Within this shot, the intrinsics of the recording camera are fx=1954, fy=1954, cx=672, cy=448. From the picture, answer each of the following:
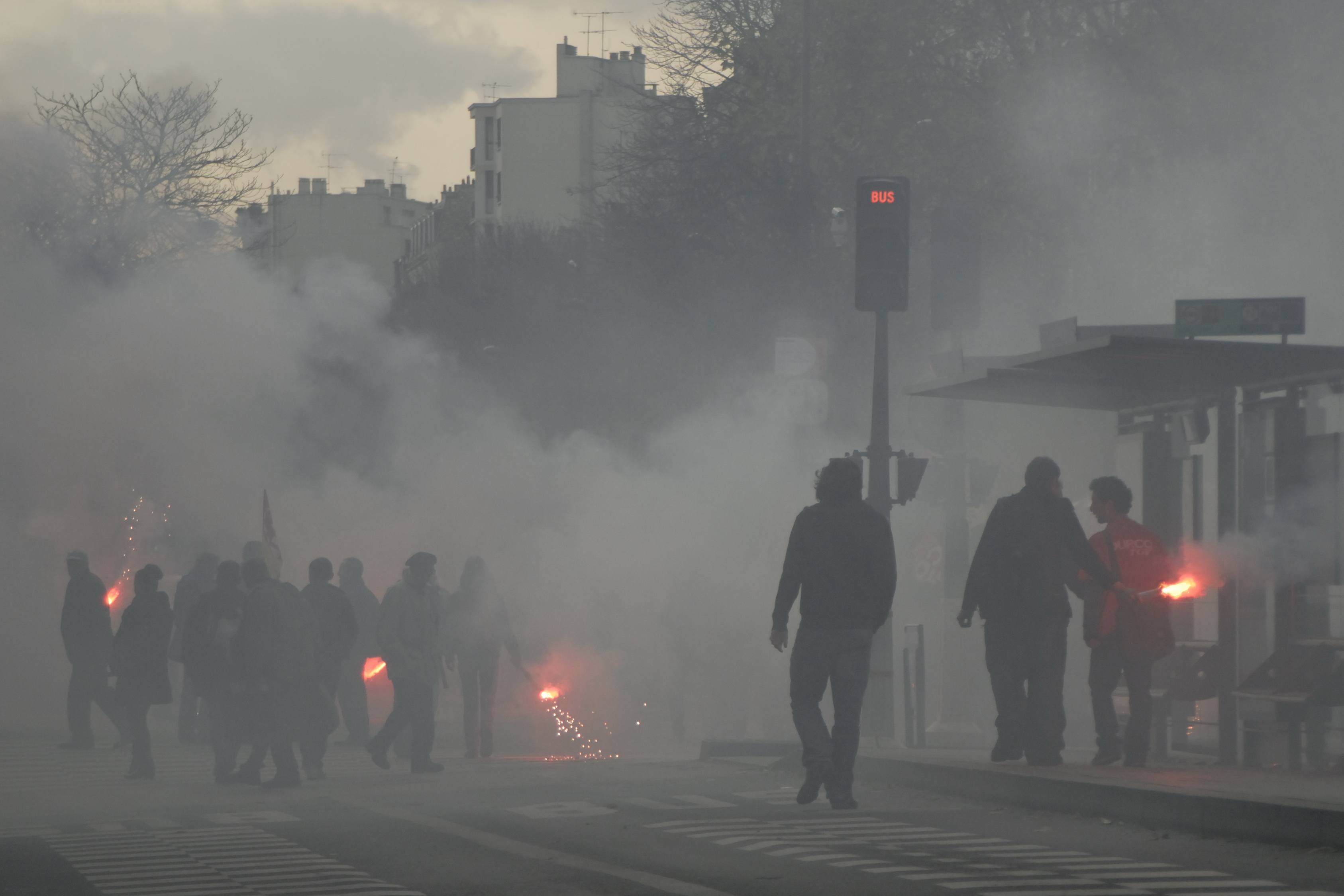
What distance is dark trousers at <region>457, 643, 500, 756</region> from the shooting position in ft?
49.4

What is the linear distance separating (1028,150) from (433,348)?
70.5ft

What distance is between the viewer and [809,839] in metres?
8.00

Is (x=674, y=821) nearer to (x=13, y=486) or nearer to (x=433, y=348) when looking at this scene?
(x=13, y=486)

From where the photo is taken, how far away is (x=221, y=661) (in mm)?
13430

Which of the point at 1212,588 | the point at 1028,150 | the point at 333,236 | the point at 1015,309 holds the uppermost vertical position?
the point at 333,236

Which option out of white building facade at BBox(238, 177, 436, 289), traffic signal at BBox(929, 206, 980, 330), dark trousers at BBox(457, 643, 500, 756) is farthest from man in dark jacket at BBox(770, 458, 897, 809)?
white building facade at BBox(238, 177, 436, 289)

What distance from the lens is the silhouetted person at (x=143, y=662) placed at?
13430mm

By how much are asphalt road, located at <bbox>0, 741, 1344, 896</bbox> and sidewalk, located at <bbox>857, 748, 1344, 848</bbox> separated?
0.33 feet

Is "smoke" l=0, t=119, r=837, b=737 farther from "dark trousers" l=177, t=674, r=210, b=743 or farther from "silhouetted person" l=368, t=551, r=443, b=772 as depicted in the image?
"silhouetted person" l=368, t=551, r=443, b=772

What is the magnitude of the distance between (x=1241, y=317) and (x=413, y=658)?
6.07 m

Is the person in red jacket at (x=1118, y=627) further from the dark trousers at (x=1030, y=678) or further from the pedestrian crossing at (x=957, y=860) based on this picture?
the pedestrian crossing at (x=957, y=860)

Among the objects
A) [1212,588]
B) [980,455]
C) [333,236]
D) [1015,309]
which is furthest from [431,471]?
[333,236]

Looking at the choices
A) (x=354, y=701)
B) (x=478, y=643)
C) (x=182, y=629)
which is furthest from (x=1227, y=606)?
(x=182, y=629)

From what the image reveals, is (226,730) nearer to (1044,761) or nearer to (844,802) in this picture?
(844,802)
